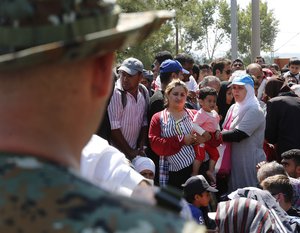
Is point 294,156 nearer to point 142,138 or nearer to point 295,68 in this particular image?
point 142,138

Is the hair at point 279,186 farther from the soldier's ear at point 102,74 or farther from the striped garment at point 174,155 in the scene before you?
the soldier's ear at point 102,74

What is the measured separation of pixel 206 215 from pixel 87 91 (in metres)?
4.50

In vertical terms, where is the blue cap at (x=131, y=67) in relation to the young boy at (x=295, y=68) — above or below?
above

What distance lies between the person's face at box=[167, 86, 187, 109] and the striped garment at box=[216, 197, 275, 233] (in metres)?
1.48

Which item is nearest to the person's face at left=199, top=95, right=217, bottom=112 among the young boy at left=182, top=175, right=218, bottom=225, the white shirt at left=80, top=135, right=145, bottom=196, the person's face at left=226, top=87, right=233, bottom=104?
the person's face at left=226, top=87, right=233, bottom=104

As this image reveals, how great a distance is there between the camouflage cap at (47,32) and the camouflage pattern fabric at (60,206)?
0.58ft

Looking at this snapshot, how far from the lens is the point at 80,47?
125 centimetres

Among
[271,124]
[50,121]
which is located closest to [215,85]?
[271,124]

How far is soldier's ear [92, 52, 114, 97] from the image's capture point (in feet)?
4.42

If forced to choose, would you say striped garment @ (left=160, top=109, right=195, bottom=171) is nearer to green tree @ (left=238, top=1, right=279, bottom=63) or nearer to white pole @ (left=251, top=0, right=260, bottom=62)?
white pole @ (left=251, top=0, right=260, bottom=62)

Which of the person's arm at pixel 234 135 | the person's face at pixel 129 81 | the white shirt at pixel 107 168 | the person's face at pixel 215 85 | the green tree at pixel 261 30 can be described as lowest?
the green tree at pixel 261 30

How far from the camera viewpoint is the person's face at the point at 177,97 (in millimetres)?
6477

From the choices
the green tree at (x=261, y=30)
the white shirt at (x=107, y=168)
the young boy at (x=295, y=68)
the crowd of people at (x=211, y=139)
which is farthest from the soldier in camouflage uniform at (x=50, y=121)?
the green tree at (x=261, y=30)

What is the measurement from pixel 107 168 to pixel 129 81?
4.14 m
